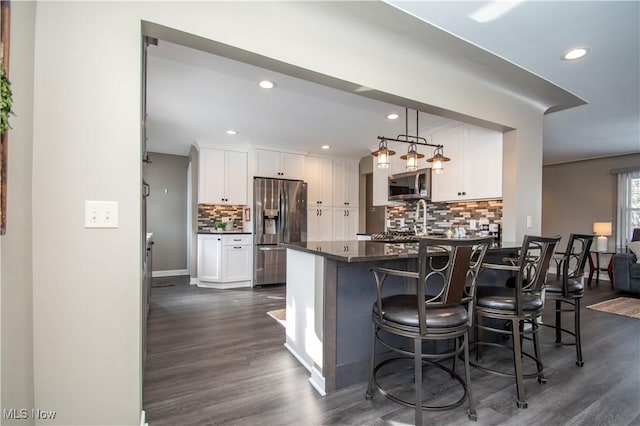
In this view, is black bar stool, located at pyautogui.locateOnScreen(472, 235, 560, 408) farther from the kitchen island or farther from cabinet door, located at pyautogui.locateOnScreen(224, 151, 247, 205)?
cabinet door, located at pyautogui.locateOnScreen(224, 151, 247, 205)

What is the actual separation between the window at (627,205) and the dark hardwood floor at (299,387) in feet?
12.6

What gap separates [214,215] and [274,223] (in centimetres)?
121

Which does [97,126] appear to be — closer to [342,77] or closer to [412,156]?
[342,77]

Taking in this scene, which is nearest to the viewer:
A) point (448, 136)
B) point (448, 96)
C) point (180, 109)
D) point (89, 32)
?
point (89, 32)

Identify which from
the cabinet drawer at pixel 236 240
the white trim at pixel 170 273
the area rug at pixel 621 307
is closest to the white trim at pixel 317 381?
the cabinet drawer at pixel 236 240

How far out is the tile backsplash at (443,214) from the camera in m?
3.89

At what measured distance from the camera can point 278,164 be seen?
5.60 m

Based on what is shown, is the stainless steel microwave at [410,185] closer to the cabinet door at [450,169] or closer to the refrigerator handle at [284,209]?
the cabinet door at [450,169]

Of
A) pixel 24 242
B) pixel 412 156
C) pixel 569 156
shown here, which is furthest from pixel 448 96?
pixel 569 156

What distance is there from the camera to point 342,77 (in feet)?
6.73

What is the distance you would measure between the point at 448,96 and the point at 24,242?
2.88m

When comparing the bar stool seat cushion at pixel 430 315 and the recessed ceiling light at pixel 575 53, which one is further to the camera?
the recessed ceiling light at pixel 575 53

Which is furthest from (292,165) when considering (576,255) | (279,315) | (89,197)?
(89,197)

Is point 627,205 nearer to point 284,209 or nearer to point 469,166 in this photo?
point 469,166
